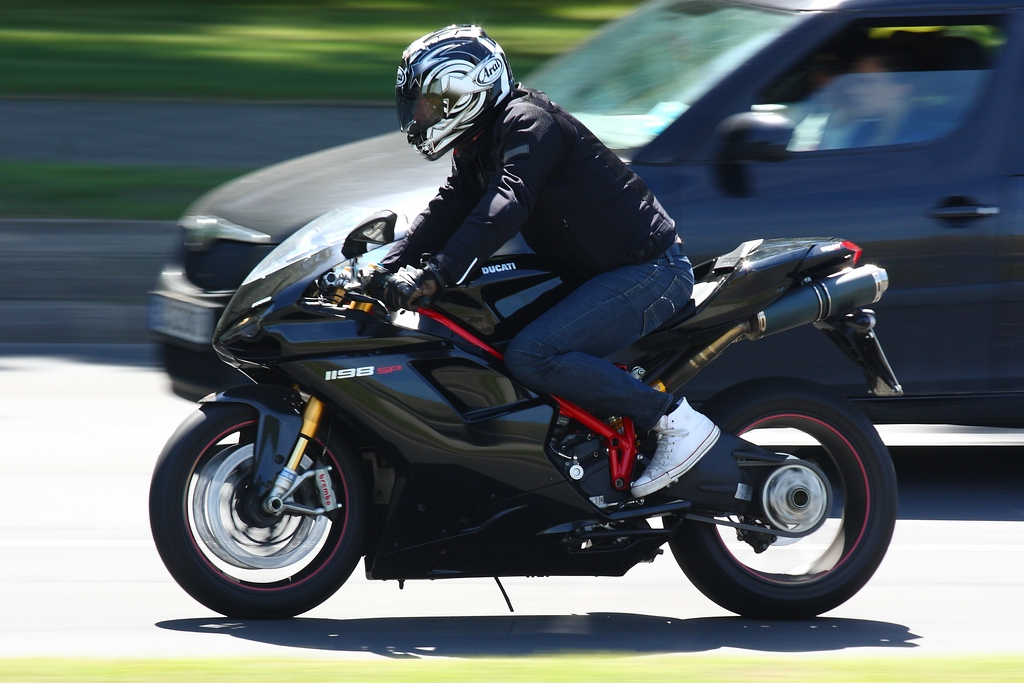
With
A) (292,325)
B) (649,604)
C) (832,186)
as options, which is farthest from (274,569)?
(832,186)

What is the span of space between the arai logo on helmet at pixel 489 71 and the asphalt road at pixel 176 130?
7.65 metres

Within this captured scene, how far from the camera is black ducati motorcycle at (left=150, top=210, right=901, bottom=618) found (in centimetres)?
413

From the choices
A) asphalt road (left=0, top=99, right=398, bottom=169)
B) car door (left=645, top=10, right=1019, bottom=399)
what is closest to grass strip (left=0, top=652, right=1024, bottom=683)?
car door (left=645, top=10, right=1019, bottom=399)

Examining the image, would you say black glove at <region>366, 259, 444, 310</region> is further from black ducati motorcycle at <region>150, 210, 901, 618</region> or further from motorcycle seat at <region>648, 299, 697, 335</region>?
motorcycle seat at <region>648, 299, 697, 335</region>

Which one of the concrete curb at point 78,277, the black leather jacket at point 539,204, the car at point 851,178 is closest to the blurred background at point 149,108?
the concrete curb at point 78,277

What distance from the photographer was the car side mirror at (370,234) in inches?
164

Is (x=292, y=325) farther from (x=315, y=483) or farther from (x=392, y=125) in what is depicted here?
(x=392, y=125)

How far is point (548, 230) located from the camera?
428 cm

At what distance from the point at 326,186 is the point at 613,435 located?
2.02 m

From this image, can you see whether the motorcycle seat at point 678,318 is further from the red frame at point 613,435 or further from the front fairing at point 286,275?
the front fairing at point 286,275

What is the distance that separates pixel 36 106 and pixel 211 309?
769 cm

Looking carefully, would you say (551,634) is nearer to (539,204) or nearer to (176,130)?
(539,204)

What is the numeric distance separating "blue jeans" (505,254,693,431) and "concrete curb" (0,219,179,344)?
4859 millimetres

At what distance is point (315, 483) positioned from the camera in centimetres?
419
